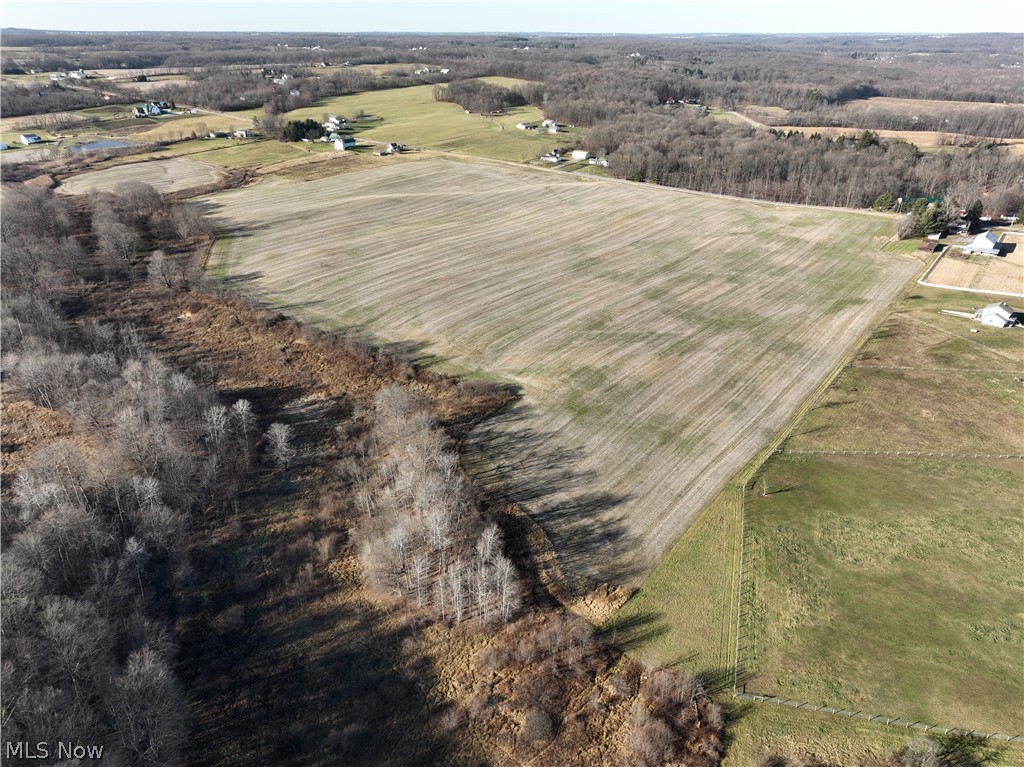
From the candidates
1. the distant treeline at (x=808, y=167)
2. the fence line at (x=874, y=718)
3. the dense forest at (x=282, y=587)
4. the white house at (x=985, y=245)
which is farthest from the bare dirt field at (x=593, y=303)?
the white house at (x=985, y=245)

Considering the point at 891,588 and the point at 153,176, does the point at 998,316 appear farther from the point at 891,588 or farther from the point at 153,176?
A: the point at 153,176

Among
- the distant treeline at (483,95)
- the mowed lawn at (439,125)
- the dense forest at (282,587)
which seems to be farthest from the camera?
the distant treeline at (483,95)

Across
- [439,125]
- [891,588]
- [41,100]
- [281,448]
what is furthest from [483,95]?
[891,588]

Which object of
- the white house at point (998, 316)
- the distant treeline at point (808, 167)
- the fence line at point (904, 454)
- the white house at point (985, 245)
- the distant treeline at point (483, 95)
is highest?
the distant treeline at point (483, 95)

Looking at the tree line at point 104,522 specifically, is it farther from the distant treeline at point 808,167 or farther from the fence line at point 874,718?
the distant treeline at point 808,167

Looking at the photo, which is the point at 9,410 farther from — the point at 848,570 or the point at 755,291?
the point at 755,291

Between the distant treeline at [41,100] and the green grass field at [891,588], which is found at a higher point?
the distant treeline at [41,100]

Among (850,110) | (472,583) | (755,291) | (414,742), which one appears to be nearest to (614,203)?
(755,291)
